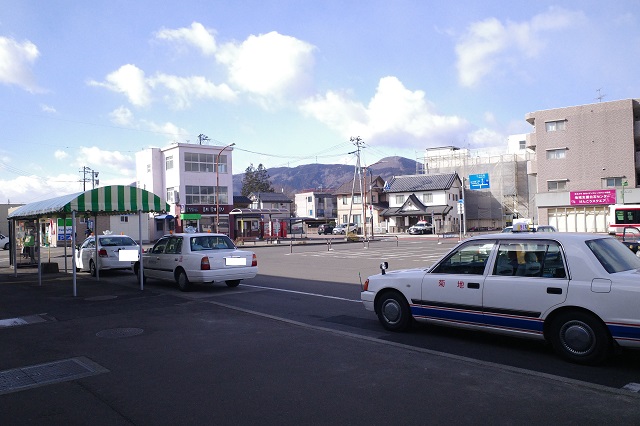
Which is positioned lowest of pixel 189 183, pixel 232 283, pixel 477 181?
pixel 232 283

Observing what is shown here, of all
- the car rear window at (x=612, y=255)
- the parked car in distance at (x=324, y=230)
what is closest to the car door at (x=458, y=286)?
the car rear window at (x=612, y=255)

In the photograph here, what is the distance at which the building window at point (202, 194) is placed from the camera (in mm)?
54294

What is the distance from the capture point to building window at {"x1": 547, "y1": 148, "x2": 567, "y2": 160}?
47750 millimetres

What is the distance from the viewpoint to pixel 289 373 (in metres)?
5.62

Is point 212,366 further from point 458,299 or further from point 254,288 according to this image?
point 254,288

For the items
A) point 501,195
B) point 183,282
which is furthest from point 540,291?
point 501,195

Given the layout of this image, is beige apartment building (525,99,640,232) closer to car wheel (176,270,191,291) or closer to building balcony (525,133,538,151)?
building balcony (525,133,538,151)

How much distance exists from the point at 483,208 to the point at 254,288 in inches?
2702

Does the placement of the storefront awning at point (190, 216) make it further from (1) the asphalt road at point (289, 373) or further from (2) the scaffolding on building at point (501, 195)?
(1) the asphalt road at point (289, 373)

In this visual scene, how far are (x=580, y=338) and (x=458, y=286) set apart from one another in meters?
1.62

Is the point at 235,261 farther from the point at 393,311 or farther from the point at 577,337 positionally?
the point at 577,337

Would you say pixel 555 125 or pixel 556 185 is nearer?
pixel 555 125

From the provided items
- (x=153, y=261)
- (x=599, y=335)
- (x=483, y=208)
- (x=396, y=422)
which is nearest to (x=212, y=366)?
(x=396, y=422)

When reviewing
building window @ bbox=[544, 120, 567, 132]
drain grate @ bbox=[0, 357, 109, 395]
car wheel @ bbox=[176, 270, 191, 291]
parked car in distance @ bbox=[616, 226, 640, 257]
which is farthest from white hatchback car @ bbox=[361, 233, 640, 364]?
building window @ bbox=[544, 120, 567, 132]
